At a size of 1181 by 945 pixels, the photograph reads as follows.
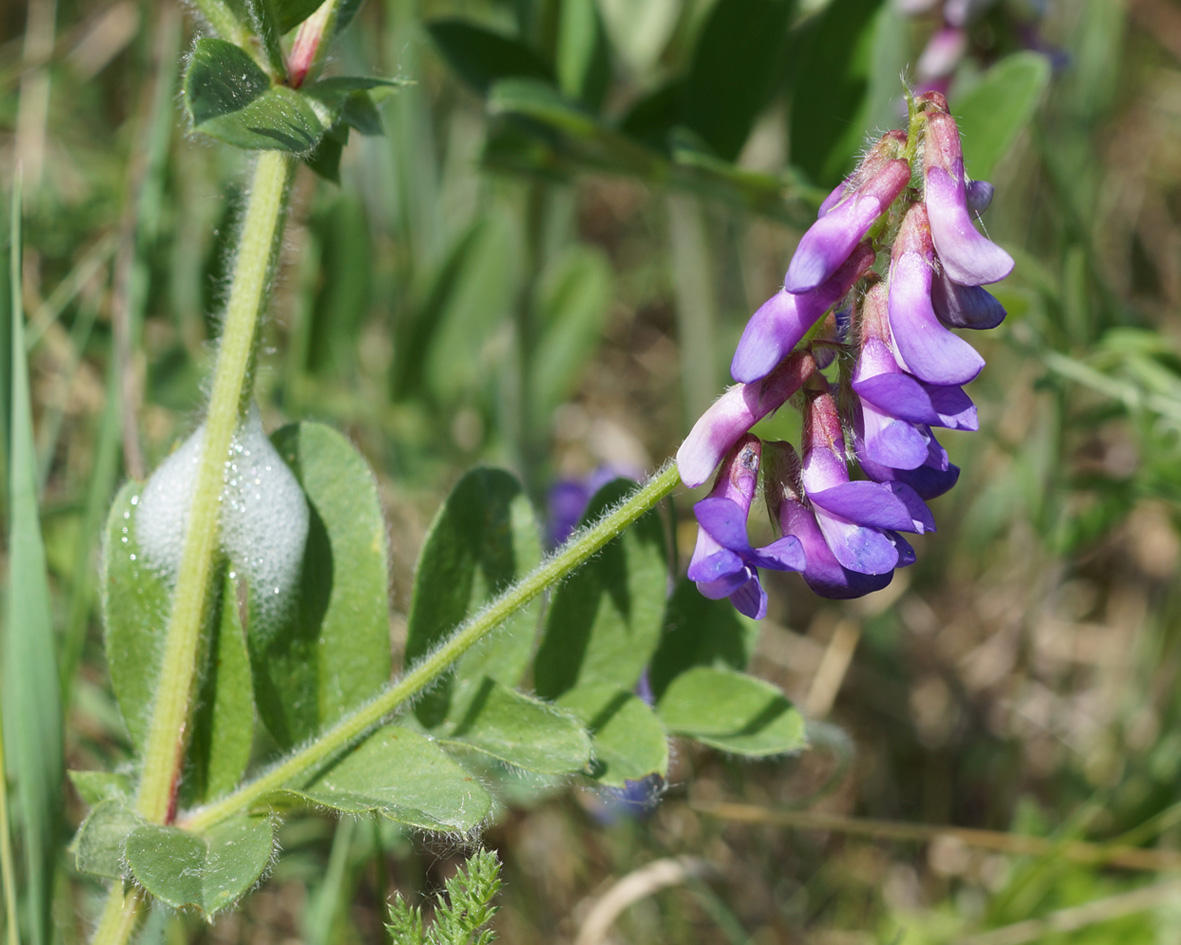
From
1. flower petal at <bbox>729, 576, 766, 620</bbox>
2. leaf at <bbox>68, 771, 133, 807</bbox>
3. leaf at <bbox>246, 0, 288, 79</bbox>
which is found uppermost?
leaf at <bbox>246, 0, 288, 79</bbox>

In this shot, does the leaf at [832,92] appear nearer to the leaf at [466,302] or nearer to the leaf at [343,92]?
the leaf at [466,302]

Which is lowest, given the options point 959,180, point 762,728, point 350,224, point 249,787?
point 249,787

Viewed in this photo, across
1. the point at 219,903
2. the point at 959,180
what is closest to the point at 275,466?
the point at 219,903

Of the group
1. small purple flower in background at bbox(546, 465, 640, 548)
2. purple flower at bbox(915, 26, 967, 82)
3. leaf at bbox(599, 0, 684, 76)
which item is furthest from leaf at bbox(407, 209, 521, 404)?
purple flower at bbox(915, 26, 967, 82)

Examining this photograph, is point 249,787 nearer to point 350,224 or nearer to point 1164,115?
point 350,224

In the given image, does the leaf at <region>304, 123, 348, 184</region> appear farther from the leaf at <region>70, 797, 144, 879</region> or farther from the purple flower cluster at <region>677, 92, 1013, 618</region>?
the leaf at <region>70, 797, 144, 879</region>
